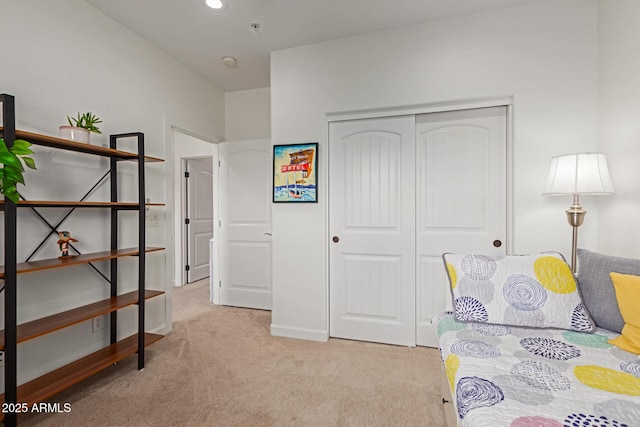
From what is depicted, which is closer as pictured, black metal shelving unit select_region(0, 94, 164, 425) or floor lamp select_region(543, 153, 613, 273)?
black metal shelving unit select_region(0, 94, 164, 425)

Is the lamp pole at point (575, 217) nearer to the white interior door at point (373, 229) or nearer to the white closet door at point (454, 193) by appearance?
the white closet door at point (454, 193)

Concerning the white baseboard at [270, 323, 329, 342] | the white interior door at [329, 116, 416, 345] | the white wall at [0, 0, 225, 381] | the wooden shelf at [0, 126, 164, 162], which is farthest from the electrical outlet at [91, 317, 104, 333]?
the white interior door at [329, 116, 416, 345]

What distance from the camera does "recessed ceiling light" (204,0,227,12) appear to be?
2.22 meters

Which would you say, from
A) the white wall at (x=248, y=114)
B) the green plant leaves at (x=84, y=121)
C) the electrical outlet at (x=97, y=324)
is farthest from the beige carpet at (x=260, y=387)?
the white wall at (x=248, y=114)

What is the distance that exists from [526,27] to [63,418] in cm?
394

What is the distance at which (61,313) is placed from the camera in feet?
6.66

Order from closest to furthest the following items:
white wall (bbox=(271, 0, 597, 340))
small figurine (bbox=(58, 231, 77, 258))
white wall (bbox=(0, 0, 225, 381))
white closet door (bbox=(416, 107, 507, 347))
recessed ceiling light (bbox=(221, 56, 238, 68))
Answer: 1. white wall (bbox=(0, 0, 225, 381))
2. small figurine (bbox=(58, 231, 77, 258))
3. white wall (bbox=(271, 0, 597, 340))
4. white closet door (bbox=(416, 107, 507, 347))
5. recessed ceiling light (bbox=(221, 56, 238, 68))

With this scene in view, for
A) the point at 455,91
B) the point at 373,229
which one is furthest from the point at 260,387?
the point at 455,91

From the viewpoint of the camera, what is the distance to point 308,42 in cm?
277

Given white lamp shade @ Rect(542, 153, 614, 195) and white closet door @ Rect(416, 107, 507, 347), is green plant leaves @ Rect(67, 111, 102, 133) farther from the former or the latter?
white lamp shade @ Rect(542, 153, 614, 195)

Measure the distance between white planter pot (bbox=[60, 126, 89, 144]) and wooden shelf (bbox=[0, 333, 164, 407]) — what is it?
4.76ft

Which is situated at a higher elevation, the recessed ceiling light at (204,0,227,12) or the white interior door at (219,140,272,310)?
the recessed ceiling light at (204,0,227,12)

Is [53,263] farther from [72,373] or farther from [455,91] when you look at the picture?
[455,91]

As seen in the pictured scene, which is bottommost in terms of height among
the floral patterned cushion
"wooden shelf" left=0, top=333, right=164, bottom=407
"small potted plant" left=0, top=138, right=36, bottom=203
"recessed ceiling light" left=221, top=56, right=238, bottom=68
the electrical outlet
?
"wooden shelf" left=0, top=333, right=164, bottom=407
